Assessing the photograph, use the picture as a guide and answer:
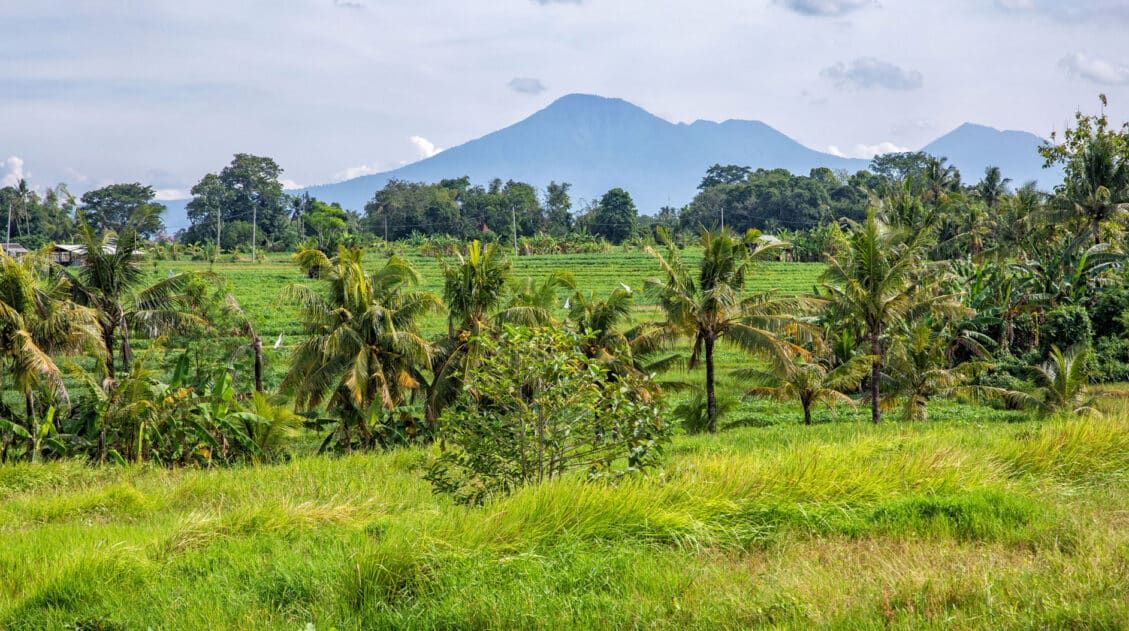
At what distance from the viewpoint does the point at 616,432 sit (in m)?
7.94

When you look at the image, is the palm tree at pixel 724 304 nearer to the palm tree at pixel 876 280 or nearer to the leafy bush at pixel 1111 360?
the palm tree at pixel 876 280

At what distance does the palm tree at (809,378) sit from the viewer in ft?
67.0

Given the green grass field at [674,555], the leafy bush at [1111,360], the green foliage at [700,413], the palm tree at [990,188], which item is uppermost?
the palm tree at [990,188]

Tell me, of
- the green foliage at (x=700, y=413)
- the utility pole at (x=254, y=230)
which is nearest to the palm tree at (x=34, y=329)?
the green foliage at (x=700, y=413)

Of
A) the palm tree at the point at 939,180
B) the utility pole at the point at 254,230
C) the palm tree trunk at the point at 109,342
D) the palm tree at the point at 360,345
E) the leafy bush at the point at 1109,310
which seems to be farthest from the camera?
the palm tree at the point at 939,180

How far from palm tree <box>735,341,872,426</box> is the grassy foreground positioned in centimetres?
1187

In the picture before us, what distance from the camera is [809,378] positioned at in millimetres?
21422

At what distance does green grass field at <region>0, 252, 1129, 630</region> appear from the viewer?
4.95 metres

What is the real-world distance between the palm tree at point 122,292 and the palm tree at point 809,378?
13.9 meters

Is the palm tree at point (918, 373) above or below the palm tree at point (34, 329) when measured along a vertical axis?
below

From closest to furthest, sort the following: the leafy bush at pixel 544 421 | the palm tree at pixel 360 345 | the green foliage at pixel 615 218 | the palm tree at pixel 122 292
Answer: the leafy bush at pixel 544 421, the palm tree at pixel 360 345, the palm tree at pixel 122 292, the green foliage at pixel 615 218

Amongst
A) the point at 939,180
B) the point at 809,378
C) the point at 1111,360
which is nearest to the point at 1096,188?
the point at 1111,360

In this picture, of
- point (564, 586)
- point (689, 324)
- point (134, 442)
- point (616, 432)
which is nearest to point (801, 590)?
point (564, 586)

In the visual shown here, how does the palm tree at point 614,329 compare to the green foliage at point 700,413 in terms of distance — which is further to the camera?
the green foliage at point 700,413
